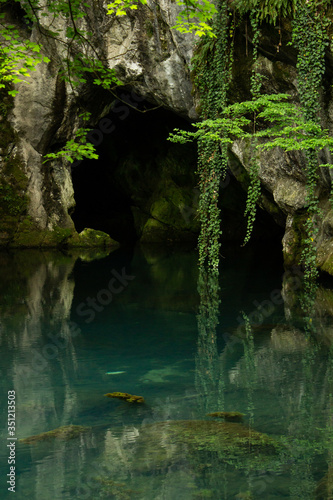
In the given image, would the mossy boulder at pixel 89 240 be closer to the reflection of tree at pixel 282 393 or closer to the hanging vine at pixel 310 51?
the hanging vine at pixel 310 51

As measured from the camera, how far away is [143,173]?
26500mm

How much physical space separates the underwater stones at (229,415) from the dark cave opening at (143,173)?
63.3ft

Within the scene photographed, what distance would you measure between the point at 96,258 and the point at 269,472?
14680 millimetres

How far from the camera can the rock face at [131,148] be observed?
47.0 feet

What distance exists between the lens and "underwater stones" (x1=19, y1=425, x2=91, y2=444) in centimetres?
461

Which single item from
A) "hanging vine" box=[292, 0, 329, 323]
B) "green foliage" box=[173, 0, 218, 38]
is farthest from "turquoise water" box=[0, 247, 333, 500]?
"green foliage" box=[173, 0, 218, 38]

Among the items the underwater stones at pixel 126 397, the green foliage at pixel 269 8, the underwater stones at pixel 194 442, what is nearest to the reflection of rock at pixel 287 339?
the underwater stones at pixel 126 397

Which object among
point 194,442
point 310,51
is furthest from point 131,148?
point 194,442

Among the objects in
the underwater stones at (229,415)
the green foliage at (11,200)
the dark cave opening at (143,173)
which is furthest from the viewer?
the dark cave opening at (143,173)

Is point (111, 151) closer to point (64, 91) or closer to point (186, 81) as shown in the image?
point (64, 91)

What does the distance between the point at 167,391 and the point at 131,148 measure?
21918 millimetres

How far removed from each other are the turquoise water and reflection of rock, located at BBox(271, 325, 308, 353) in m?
0.01

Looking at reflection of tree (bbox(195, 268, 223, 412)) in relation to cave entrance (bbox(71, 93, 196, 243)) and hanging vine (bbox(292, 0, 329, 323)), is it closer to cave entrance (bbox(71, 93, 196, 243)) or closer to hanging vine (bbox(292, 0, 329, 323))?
hanging vine (bbox(292, 0, 329, 323))

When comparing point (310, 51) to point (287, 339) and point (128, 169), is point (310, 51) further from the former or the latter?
point (128, 169)
